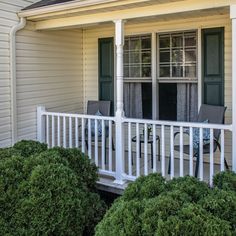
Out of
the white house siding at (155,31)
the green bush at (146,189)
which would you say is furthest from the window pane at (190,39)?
the green bush at (146,189)

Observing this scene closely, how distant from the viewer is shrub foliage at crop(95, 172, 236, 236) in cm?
240

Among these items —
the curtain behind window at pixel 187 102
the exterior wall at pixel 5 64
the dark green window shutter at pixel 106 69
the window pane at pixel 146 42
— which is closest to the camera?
the exterior wall at pixel 5 64

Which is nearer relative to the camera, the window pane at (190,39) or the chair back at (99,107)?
the window pane at (190,39)

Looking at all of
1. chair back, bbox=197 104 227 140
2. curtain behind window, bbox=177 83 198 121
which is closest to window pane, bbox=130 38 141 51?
curtain behind window, bbox=177 83 198 121

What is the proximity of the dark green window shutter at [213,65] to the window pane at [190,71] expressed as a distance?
0.19 meters

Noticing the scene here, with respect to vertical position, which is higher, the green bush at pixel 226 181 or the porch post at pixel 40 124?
the porch post at pixel 40 124

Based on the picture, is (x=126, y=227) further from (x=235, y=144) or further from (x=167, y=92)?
(x=167, y=92)

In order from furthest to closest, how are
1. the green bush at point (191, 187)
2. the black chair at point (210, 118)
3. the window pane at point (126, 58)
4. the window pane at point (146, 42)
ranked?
the window pane at point (126, 58)
the window pane at point (146, 42)
the black chair at point (210, 118)
the green bush at point (191, 187)

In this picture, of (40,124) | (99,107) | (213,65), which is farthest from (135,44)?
(40,124)

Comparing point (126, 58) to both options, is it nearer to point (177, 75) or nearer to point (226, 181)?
point (177, 75)

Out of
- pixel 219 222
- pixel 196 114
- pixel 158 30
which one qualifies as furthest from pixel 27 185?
pixel 158 30

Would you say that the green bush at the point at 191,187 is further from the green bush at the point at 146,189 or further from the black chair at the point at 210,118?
the black chair at the point at 210,118

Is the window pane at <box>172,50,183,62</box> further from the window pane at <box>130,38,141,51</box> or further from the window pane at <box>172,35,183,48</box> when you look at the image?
the window pane at <box>130,38,141,51</box>

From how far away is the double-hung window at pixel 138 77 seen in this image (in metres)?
5.95
